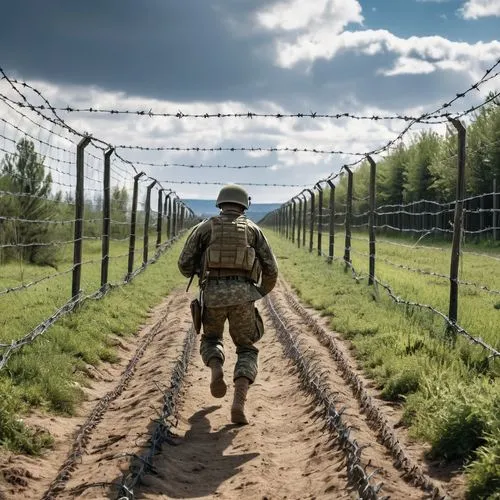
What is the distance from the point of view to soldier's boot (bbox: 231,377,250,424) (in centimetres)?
661

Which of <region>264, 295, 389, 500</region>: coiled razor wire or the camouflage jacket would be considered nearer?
<region>264, 295, 389, 500</region>: coiled razor wire

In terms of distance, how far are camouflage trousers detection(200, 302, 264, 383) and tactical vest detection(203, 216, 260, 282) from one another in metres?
0.33

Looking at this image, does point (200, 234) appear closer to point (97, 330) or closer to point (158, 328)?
point (97, 330)

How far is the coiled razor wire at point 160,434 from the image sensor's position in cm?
479

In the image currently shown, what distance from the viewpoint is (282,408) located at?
736 cm

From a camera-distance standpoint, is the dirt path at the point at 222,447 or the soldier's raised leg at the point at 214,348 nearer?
the dirt path at the point at 222,447

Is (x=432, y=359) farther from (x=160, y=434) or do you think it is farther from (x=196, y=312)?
(x=160, y=434)

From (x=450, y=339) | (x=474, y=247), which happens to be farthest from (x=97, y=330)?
(x=474, y=247)

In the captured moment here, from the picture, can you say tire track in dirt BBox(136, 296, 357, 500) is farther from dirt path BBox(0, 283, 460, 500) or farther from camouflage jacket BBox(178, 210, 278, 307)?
camouflage jacket BBox(178, 210, 278, 307)

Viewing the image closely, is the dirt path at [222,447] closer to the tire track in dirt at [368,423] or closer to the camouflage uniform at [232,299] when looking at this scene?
the tire track in dirt at [368,423]

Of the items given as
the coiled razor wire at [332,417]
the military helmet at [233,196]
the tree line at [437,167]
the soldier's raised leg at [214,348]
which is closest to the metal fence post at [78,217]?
the coiled razor wire at [332,417]

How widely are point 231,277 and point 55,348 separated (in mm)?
2937

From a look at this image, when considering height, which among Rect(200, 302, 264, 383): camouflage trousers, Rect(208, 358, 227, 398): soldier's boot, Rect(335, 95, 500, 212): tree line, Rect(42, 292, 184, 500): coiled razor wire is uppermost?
Rect(335, 95, 500, 212): tree line

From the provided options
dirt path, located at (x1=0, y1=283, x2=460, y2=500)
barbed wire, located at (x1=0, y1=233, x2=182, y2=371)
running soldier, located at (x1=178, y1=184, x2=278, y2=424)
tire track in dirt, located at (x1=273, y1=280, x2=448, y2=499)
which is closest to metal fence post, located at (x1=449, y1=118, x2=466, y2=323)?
tire track in dirt, located at (x1=273, y1=280, x2=448, y2=499)
